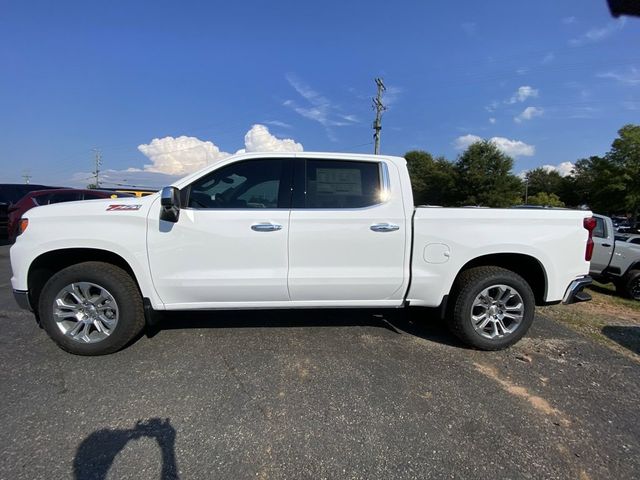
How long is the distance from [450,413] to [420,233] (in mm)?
1611

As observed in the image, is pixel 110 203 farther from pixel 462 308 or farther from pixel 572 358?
pixel 572 358

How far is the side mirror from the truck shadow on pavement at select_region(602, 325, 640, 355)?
193 inches

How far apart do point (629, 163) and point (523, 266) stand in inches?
1782

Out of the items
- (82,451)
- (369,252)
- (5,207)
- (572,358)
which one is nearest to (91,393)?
(82,451)

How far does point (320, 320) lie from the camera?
15.5 feet

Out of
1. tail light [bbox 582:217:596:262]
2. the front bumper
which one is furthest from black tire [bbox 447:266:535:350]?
the front bumper

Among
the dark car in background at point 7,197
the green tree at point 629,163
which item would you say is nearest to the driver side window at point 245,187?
the dark car in background at point 7,197

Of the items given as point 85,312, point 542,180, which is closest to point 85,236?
point 85,312

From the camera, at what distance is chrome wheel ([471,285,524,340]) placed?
3900mm

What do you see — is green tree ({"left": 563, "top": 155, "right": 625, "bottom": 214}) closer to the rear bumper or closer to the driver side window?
the rear bumper

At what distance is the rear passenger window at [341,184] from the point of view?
380 cm

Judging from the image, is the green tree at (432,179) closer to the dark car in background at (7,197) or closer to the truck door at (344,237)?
the dark car in background at (7,197)

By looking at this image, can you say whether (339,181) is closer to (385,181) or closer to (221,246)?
(385,181)

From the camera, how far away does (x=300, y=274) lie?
12.2 feet
